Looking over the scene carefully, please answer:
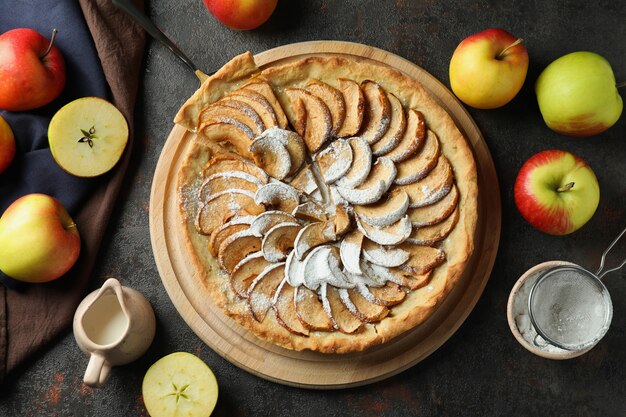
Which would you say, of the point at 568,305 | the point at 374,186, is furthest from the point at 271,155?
the point at 568,305

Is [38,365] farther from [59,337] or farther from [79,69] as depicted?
[79,69]

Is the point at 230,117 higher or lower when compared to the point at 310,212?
higher

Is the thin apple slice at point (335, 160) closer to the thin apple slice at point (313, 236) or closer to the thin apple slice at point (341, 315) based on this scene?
the thin apple slice at point (313, 236)

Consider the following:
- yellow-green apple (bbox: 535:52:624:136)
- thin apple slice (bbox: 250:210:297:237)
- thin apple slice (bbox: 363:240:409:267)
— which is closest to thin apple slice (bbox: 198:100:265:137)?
thin apple slice (bbox: 250:210:297:237)

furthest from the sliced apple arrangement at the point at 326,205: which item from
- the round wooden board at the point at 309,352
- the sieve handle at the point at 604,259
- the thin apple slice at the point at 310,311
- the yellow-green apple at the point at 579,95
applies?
the sieve handle at the point at 604,259

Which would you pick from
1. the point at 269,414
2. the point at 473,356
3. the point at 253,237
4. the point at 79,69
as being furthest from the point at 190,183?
the point at 473,356

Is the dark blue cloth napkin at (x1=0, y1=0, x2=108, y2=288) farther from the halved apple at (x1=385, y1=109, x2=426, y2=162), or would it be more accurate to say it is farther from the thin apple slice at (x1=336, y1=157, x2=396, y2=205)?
the halved apple at (x1=385, y1=109, x2=426, y2=162)

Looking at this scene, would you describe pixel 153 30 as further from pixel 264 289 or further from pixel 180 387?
pixel 180 387
